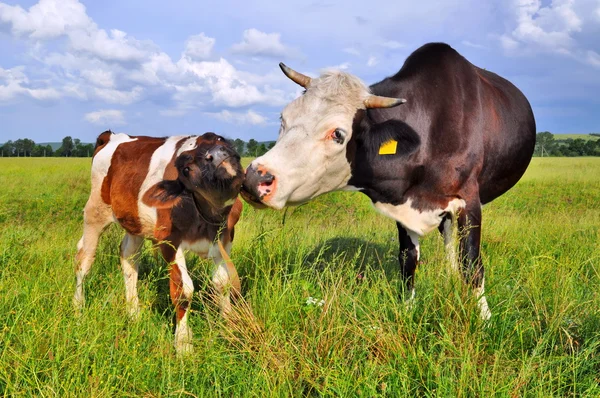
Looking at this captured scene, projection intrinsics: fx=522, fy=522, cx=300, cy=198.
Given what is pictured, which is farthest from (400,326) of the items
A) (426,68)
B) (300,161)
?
(426,68)

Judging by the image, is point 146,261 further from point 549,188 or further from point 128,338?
point 549,188

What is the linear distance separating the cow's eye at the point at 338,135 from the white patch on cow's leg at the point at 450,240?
1.28 meters

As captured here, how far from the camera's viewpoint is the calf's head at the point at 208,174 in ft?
12.8

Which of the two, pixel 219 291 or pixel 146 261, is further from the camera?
pixel 146 261

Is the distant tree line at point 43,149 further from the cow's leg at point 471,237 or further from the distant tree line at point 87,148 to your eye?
the cow's leg at point 471,237

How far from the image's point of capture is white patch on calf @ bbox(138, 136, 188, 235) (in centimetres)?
455

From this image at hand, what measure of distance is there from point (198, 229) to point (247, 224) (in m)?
4.77

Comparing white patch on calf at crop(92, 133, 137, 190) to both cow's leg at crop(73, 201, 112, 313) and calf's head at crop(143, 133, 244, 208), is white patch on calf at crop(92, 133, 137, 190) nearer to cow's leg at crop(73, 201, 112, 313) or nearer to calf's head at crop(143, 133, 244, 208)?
cow's leg at crop(73, 201, 112, 313)

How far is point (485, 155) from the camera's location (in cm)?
502

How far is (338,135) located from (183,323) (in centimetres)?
191

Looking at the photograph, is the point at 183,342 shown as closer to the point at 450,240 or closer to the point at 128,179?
the point at 128,179

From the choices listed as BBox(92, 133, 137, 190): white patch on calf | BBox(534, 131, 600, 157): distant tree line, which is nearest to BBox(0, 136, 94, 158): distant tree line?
BBox(534, 131, 600, 157): distant tree line

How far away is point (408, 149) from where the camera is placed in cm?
459

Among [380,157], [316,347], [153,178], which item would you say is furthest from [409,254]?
[153,178]
